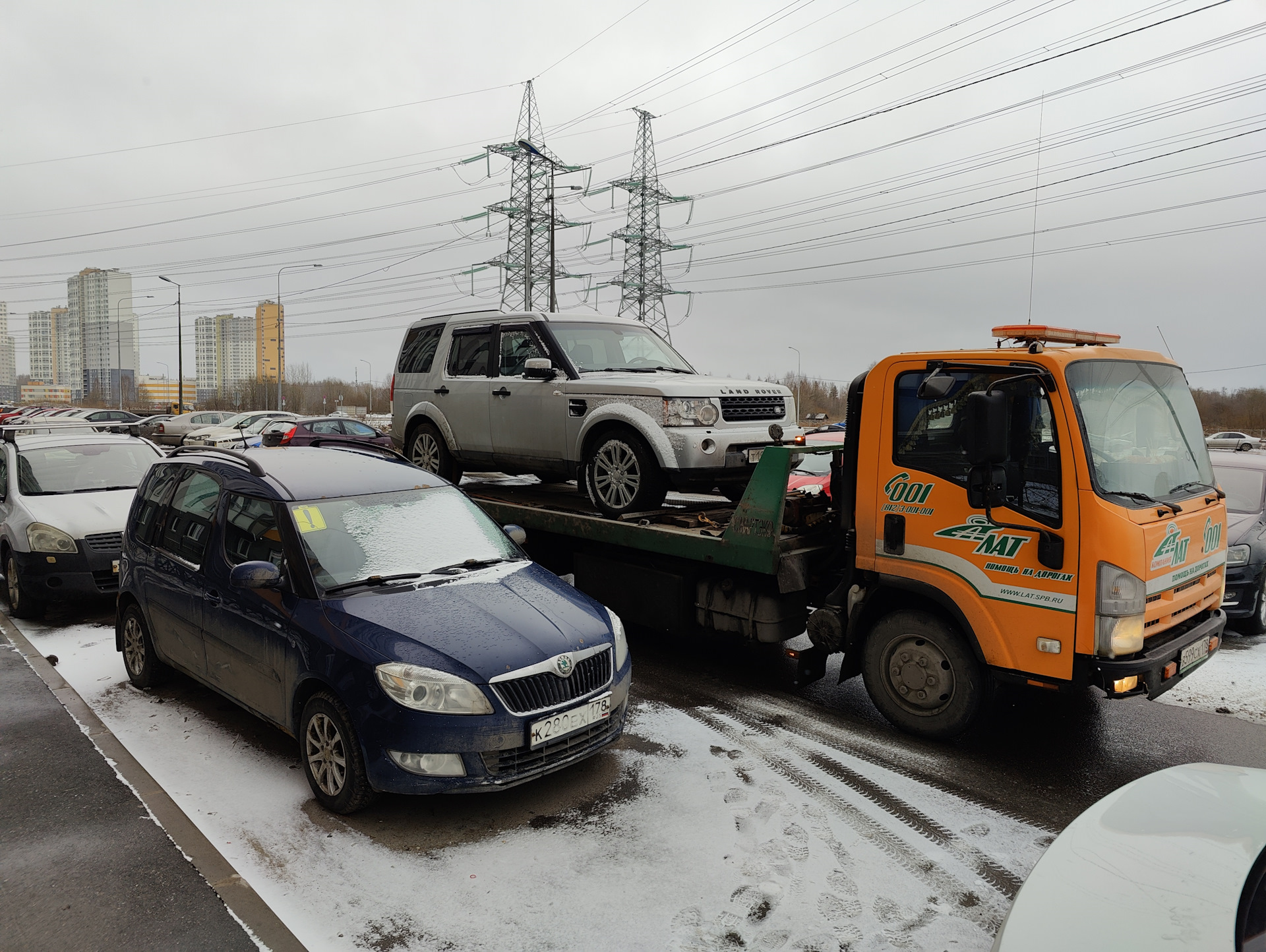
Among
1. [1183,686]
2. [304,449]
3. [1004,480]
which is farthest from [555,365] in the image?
[1183,686]

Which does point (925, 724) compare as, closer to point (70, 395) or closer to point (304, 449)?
point (304, 449)

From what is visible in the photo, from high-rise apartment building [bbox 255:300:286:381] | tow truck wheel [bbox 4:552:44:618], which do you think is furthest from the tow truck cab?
high-rise apartment building [bbox 255:300:286:381]

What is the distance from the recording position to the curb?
3.21 metres

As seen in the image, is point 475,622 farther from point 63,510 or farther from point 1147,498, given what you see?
point 63,510

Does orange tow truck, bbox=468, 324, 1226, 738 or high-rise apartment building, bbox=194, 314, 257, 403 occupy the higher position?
high-rise apartment building, bbox=194, 314, 257, 403

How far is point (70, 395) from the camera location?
10425cm

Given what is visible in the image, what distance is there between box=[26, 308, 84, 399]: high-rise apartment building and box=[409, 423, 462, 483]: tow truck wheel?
111565 millimetres

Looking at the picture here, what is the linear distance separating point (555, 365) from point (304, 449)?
2.48 m

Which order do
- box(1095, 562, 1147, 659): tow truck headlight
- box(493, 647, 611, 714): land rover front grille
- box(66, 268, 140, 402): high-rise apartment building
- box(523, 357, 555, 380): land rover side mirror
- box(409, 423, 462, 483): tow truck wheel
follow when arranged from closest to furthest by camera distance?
box(493, 647, 611, 714): land rover front grille → box(1095, 562, 1147, 659): tow truck headlight → box(523, 357, 555, 380): land rover side mirror → box(409, 423, 462, 483): tow truck wheel → box(66, 268, 140, 402): high-rise apartment building

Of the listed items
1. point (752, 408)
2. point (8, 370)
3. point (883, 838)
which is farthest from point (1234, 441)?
point (8, 370)

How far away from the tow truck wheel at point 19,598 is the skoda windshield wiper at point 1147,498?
8.60 meters

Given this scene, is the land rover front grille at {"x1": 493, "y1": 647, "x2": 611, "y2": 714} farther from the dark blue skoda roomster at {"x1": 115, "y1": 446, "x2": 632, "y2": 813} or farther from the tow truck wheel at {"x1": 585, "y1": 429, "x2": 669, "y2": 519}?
the tow truck wheel at {"x1": 585, "y1": 429, "x2": 669, "y2": 519}

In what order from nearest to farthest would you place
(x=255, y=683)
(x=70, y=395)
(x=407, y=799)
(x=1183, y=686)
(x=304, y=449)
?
(x=407, y=799)
(x=255, y=683)
(x=304, y=449)
(x=1183, y=686)
(x=70, y=395)

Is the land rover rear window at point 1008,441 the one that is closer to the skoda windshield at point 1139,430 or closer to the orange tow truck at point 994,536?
the orange tow truck at point 994,536
